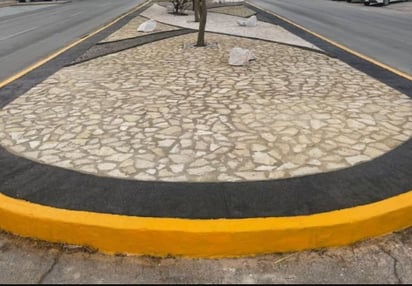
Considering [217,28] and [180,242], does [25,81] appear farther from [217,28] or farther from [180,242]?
[217,28]

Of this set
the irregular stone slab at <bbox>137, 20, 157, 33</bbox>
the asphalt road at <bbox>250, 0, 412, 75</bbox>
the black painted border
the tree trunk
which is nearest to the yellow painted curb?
the black painted border

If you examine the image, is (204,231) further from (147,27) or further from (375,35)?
(375,35)

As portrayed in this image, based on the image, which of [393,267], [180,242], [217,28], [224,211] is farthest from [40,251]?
[217,28]

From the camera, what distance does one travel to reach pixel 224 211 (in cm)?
341

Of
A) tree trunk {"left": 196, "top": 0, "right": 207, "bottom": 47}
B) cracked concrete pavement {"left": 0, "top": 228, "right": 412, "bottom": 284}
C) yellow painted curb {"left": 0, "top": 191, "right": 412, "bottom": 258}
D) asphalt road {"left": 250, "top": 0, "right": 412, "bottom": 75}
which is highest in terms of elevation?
tree trunk {"left": 196, "top": 0, "right": 207, "bottom": 47}

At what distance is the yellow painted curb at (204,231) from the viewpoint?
3.11 m

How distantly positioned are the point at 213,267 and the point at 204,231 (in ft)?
0.86

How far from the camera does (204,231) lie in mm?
3105

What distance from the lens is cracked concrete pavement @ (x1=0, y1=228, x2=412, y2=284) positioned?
2.86 meters

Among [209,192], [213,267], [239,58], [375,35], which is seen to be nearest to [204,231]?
[213,267]

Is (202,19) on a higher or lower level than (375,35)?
higher

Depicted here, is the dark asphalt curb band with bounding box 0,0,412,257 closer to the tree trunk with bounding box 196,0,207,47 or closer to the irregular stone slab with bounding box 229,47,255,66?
the irregular stone slab with bounding box 229,47,255,66

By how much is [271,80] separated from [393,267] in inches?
197

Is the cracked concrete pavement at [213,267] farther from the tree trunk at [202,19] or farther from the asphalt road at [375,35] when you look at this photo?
the tree trunk at [202,19]
